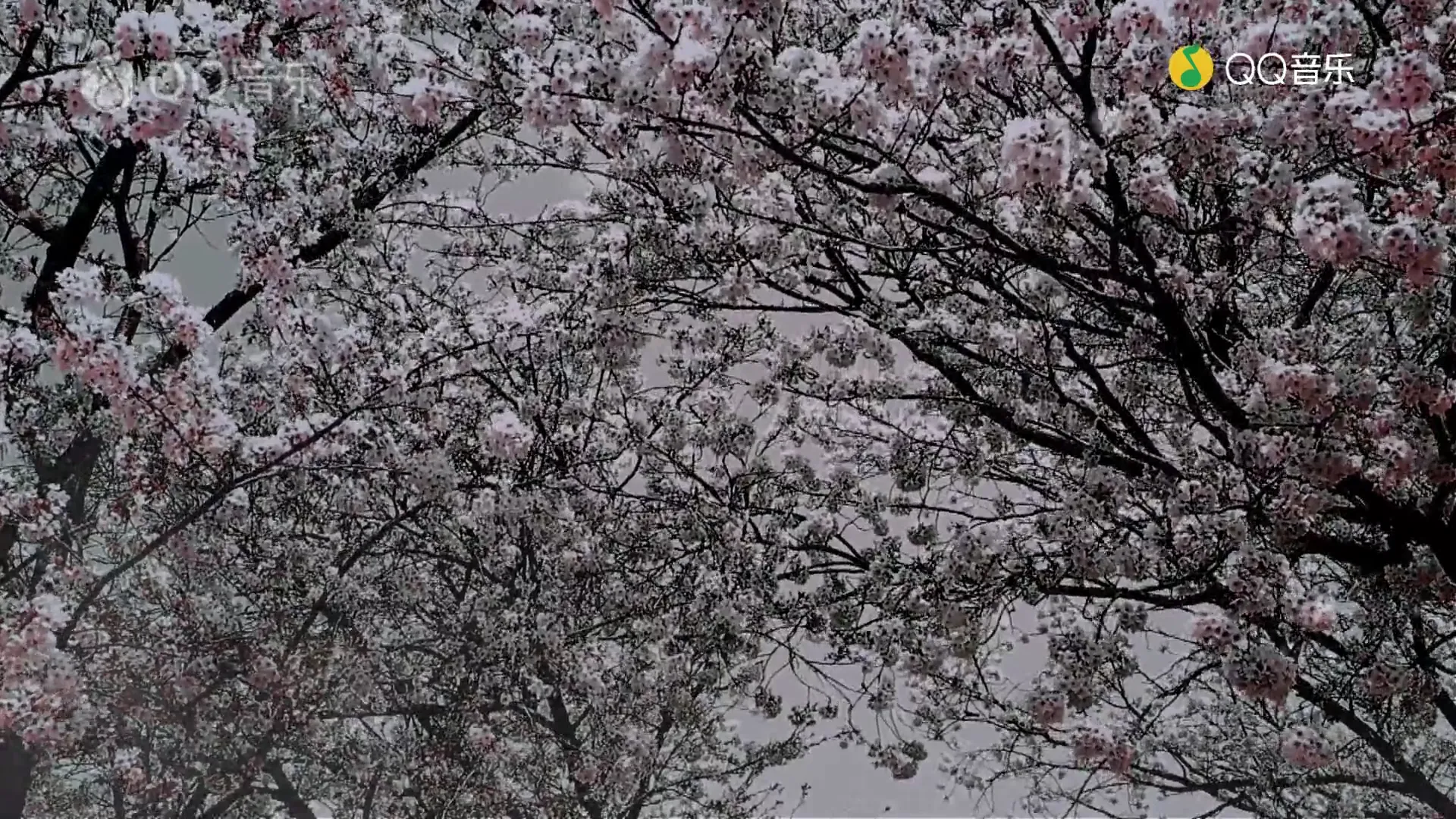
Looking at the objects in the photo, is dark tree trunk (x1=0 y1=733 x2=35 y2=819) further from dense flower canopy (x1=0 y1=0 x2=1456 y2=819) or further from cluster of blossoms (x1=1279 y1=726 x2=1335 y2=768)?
cluster of blossoms (x1=1279 y1=726 x2=1335 y2=768)

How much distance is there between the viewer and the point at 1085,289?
17.4ft

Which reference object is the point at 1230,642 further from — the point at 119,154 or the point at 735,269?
the point at 119,154

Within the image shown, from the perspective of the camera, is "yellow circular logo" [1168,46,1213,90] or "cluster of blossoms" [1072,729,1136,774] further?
"cluster of blossoms" [1072,729,1136,774]

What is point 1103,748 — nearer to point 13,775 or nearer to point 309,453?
point 309,453

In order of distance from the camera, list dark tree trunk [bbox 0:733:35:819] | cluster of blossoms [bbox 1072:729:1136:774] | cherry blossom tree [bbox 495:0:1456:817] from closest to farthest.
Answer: cherry blossom tree [bbox 495:0:1456:817]
cluster of blossoms [bbox 1072:729:1136:774]
dark tree trunk [bbox 0:733:35:819]

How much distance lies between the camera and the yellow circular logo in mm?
4988

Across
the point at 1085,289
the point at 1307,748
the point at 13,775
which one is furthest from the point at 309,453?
the point at 1307,748

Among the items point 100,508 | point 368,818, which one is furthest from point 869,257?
point 368,818

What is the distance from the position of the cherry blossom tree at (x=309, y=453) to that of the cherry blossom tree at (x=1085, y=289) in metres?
0.89

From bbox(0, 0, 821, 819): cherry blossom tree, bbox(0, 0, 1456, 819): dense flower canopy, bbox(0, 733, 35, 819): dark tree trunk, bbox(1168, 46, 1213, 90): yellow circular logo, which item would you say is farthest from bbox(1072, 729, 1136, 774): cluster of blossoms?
bbox(0, 733, 35, 819): dark tree trunk

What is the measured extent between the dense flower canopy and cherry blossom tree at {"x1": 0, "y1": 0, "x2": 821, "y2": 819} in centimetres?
5

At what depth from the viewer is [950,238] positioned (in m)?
5.82

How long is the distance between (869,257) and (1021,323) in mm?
1141

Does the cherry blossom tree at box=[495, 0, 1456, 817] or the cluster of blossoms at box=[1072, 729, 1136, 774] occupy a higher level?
the cherry blossom tree at box=[495, 0, 1456, 817]
